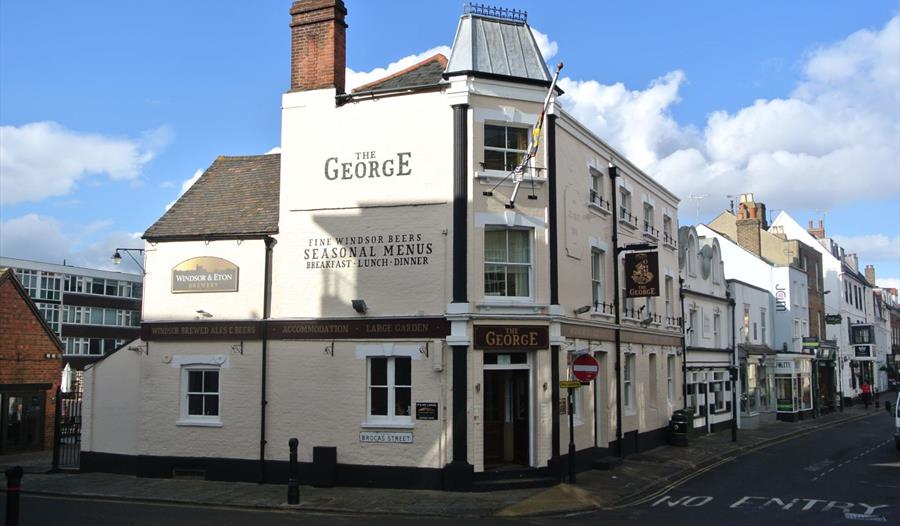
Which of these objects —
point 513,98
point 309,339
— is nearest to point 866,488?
point 513,98

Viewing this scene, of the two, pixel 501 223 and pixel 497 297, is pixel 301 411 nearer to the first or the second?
pixel 497 297

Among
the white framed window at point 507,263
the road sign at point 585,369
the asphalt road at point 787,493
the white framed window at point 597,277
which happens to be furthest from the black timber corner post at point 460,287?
the white framed window at point 597,277

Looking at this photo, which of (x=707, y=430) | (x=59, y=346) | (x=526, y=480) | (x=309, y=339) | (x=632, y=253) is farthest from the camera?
(x=707, y=430)

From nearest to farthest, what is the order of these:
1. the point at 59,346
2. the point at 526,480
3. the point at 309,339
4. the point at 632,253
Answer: the point at 526,480
the point at 309,339
the point at 632,253
the point at 59,346

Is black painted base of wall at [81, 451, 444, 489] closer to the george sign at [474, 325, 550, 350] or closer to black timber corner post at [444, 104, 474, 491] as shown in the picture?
black timber corner post at [444, 104, 474, 491]

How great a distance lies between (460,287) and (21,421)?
18.0 m

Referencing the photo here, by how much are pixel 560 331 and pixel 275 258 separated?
7497 mm

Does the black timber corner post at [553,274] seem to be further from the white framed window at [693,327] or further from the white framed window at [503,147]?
the white framed window at [693,327]

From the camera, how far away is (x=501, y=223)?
1859 centimetres

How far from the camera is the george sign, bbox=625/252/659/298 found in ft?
77.2

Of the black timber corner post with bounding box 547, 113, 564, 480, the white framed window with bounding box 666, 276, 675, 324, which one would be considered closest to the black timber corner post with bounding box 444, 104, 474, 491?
the black timber corner post with bounding box 547, 113, 564, 480

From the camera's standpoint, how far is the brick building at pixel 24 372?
26.2m

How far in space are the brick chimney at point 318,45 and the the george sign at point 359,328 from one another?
605cm

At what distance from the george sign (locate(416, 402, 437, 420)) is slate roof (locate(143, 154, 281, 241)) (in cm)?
598
